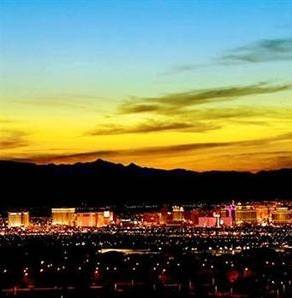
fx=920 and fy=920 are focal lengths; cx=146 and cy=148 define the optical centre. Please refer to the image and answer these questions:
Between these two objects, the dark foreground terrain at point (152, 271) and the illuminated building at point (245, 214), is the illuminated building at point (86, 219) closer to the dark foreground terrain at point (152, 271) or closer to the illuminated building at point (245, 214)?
the illuminated building at point (245, 214)

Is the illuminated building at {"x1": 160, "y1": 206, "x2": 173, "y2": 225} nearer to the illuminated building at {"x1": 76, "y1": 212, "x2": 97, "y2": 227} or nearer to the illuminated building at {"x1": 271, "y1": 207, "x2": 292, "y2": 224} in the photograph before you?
the illuminated building at {"x1": 76, "y1": 212, "x2": 97, "y2": 227}

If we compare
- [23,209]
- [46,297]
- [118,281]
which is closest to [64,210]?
[23,209]

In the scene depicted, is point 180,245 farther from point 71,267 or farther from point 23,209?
point 23,209

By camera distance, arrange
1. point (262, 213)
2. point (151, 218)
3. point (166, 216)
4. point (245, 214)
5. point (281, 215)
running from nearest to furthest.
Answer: point (262, 213) → point (245, 214) → point (281, 215) → point (166, 216) → point (151, 218)

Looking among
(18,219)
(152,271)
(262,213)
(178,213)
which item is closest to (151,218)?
(178,213)

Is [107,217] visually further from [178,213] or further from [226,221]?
[226,221]

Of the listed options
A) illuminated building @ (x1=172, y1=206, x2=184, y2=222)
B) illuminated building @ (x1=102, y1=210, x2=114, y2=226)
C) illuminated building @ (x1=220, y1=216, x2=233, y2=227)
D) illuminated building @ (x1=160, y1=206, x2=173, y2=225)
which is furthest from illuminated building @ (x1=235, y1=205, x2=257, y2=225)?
illuminated building @ (x1=102, y1=210, x2=114, y2=226)
